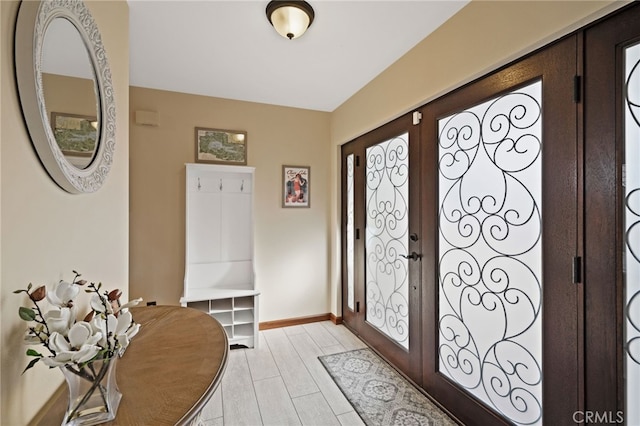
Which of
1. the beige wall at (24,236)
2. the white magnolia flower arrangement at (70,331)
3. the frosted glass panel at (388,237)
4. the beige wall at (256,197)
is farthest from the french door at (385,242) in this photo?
the beige wall at (24,236)

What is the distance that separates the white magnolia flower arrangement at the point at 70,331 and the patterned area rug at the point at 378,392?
5.38ft

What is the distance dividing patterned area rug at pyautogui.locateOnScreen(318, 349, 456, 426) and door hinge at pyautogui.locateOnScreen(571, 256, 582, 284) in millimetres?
1192

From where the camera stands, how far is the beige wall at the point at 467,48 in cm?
120

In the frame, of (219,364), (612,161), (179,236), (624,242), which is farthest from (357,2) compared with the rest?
(179,236)

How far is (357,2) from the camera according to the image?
1604 millimetres

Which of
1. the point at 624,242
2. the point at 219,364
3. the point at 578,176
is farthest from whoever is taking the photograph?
the point at 578,176

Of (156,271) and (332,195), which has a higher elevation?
(332,195)

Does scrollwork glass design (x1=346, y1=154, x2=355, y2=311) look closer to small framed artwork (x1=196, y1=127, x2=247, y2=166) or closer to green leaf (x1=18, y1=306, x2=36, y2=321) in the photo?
small framed artwork (x1=196, y1=127, x2=247, y2=166)

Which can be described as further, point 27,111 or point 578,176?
point 578,176

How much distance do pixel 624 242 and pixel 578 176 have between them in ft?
1.00

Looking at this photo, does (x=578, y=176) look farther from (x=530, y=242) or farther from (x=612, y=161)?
(x=530, y=242)

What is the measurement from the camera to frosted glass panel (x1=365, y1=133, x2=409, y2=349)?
2.25 metres

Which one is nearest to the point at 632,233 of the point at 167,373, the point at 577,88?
the point at 577,88

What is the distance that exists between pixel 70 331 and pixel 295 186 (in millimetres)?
2640
